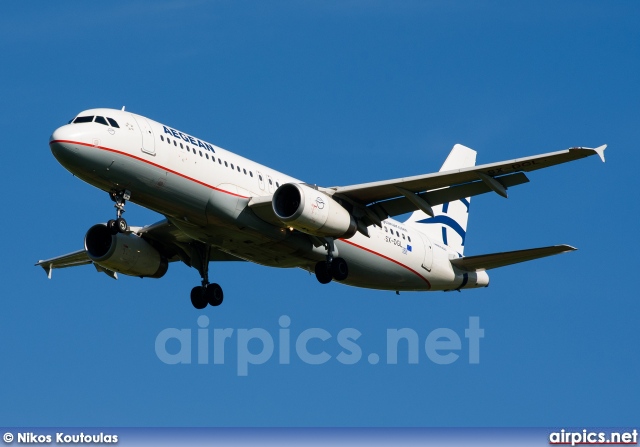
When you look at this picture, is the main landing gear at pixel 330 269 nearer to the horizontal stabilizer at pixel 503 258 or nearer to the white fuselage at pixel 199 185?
the white fuselage at pixel 199 185

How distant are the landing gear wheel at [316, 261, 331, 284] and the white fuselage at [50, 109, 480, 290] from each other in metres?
0.31

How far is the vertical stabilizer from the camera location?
56.2 metres

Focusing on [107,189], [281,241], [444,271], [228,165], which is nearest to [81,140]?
[107,189]

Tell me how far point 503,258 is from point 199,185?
13.3 meters

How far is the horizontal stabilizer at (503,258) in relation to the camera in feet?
158

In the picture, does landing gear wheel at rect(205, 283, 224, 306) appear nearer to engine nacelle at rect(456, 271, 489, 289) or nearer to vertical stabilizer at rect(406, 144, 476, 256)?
vertical stabilizer at rect(406, 144, 476, 256)

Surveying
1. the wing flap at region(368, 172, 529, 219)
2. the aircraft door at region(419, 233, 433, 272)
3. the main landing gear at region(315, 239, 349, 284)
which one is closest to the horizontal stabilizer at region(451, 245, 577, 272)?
the aircraft door at region(419, 233, 433, 272)

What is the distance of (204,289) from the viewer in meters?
51.3

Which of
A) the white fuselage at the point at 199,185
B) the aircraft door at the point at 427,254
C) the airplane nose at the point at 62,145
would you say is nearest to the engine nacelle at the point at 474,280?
the aircraft door at the point at 427,254

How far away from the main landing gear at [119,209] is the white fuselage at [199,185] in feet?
0.83

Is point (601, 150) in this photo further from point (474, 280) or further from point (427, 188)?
point (474, 280)

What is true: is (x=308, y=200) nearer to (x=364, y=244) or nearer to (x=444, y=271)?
(x=364, y=244)

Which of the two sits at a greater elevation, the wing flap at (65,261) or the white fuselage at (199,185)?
the wing flap at (65,261)

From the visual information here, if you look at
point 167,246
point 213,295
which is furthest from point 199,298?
point 167,246
